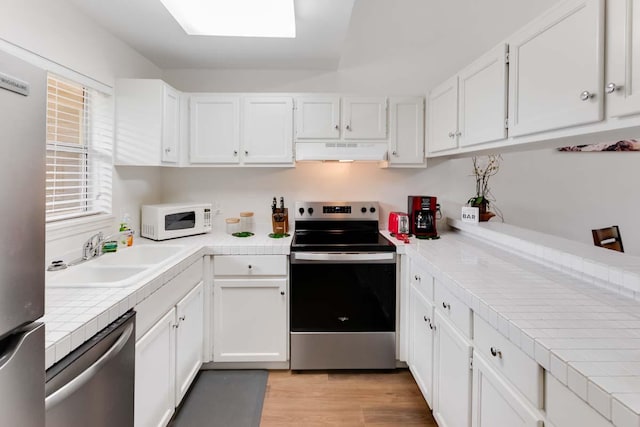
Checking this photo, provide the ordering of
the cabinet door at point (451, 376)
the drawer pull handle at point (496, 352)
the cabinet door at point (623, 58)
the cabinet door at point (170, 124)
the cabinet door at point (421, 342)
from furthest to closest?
the cabinet door at point (170, 124)
the cabinet door at point (421, 342)
the cabinet door at point (451, 376)
the drawer pull handle at point (496, 352)
the cabinet door at point (623, 58)

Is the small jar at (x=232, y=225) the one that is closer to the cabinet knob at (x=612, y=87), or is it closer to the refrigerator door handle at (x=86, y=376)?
the refrigerator door handle at (x=86, y=376)

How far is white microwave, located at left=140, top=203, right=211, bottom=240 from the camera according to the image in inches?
96.8

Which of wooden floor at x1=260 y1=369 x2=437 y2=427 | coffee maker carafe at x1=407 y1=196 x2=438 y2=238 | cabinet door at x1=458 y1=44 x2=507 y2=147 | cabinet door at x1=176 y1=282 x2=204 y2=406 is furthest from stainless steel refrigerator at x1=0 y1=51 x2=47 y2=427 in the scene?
coffee maker carafe at x1=407 y1=196 x2=438 y2=238

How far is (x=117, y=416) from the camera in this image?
3.99 feet

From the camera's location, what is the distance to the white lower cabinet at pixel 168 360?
1479 millimetres

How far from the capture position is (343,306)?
2.30 m

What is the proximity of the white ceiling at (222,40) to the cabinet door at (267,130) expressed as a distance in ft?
1.19

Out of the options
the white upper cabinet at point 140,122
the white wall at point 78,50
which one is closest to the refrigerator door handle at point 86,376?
the white wall at point 78,50

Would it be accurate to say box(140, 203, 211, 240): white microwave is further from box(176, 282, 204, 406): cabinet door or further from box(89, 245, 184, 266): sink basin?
box(176, 282, 204, 406): cabinet door

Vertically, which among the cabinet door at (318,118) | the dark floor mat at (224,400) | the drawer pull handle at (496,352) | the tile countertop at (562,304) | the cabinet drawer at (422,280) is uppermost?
the cabinet door at (318,118)

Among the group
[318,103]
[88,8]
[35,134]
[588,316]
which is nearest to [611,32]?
[588,316]

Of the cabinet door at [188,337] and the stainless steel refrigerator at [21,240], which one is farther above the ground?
the stainless steel refrigerator at [21,240]

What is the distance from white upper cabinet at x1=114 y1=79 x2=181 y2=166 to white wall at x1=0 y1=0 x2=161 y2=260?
0.12m

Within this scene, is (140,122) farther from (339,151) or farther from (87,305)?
(87,305)
